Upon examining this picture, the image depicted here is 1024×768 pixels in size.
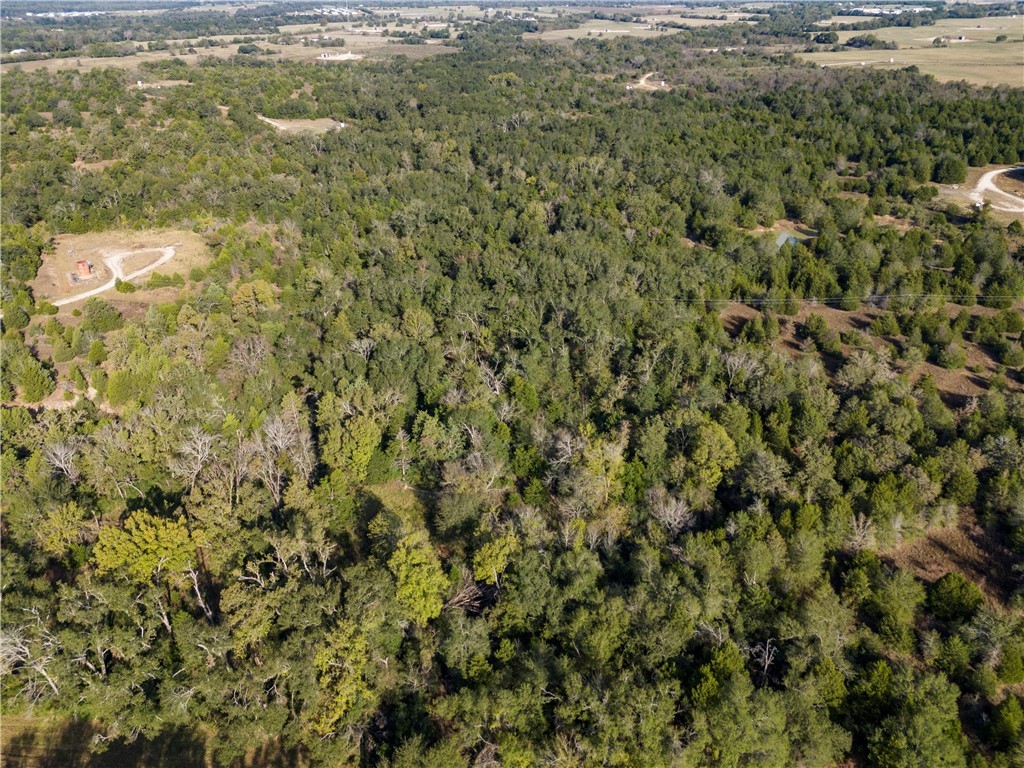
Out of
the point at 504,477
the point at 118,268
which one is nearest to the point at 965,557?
the point at 504,477

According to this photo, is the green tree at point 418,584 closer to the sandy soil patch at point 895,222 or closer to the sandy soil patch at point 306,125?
the sandy soil patch at point 895,222

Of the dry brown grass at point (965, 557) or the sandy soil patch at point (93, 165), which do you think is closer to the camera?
the dry brown grass at point (965, 557)

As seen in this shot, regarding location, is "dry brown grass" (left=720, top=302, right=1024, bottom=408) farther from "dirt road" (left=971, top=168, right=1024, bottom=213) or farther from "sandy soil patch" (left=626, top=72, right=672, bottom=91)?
"sandy soil patch" (left=626, top=72, right=672, bottom=91)

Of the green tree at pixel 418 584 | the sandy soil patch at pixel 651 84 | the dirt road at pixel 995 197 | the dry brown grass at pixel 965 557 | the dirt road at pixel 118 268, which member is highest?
the sandy soil patch at pixel 651 84

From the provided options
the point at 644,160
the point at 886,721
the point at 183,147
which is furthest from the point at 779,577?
the point at 183,147

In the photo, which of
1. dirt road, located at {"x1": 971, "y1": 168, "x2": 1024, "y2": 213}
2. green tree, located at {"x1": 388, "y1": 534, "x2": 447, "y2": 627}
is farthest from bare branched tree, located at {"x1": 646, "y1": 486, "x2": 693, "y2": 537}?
dirt road, located at {"x1": 971, "y1": 168, "x2": 1024, "y2": 213}

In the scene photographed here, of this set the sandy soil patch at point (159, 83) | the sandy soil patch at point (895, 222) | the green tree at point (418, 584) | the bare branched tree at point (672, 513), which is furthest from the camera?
the sandy soil patch at point (159, 83)

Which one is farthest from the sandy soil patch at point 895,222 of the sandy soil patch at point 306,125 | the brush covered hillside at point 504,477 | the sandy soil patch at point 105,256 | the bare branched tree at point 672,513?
the sandy soil patch at point 306,125
